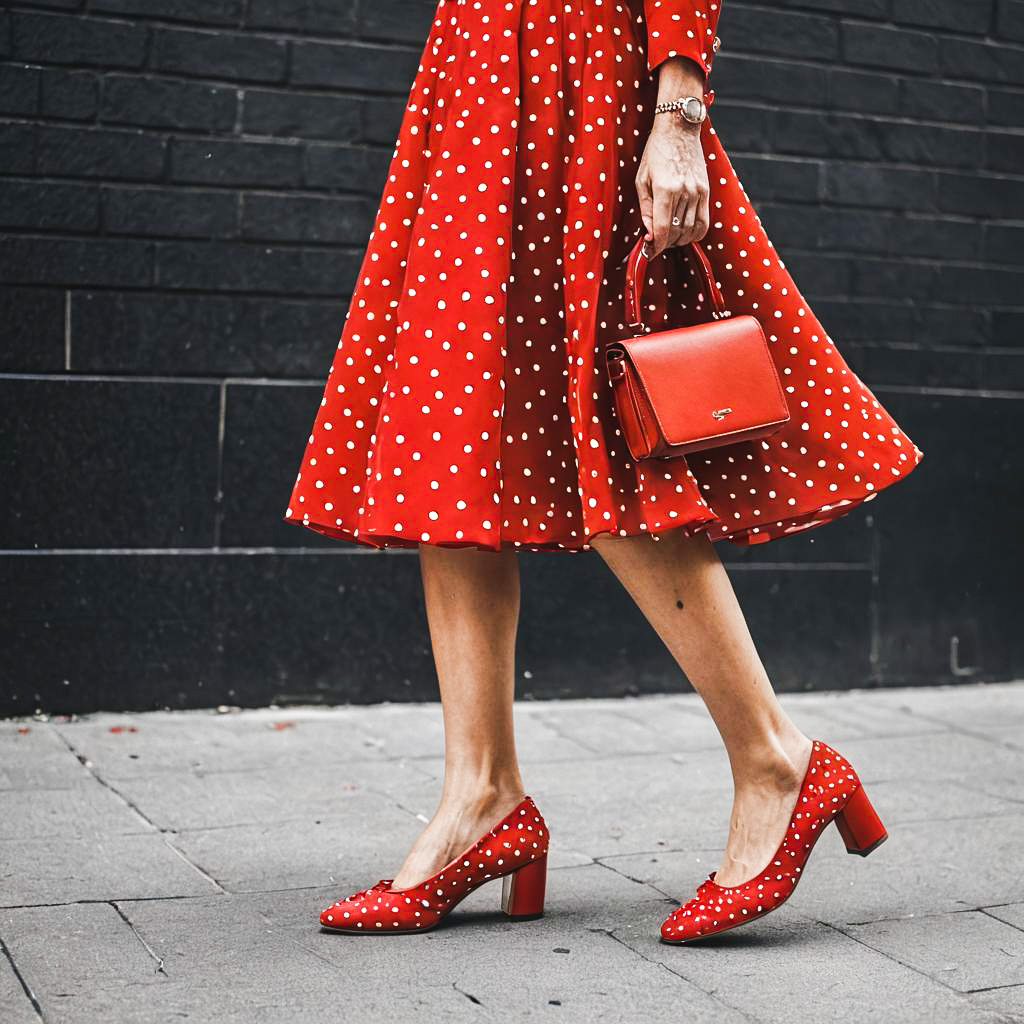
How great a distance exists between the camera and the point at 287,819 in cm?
307

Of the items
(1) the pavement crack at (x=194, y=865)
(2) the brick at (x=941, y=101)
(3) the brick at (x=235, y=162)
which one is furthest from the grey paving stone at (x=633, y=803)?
(2) the brick at (x=941, y=101)

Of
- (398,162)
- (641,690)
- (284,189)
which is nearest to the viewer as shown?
(398,162)

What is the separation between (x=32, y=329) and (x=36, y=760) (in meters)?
1.10

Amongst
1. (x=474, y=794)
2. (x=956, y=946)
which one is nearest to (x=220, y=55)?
(x=474, y=794)

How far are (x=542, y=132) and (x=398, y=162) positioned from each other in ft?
0.86

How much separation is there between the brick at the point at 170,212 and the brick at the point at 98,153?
0.17 feet

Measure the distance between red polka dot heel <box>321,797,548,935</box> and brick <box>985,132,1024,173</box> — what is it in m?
3.25

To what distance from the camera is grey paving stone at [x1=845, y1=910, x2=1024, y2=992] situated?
2.21 meters

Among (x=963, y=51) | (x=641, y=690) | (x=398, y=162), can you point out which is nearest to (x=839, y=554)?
(x=641, y=690)

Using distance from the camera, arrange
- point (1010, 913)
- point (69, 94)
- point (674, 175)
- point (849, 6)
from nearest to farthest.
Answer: point (674, 175)
point (1010, 913)
point (69, 94)
point (849, 6)

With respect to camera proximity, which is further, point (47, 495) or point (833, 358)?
point (47, 495)

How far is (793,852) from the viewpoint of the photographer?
7.64 feet

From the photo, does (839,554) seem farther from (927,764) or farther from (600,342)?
(600,342)

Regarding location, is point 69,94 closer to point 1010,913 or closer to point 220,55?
point 220,55
